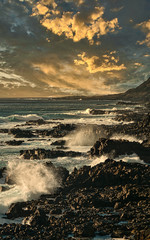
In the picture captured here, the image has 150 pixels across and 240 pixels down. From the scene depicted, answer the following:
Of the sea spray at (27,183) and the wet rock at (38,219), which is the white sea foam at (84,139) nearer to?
the sea spray at (27,183)

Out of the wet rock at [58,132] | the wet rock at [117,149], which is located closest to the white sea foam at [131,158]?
the wet rock at [117,149]

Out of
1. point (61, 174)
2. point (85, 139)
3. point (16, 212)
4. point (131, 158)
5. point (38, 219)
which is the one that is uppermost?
point (85, 139)

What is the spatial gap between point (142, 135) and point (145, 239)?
31.0 metres

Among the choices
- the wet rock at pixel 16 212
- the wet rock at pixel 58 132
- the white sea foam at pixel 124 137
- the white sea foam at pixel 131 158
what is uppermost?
the wet rock at pixel 58 132

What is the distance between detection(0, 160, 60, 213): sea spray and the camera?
18.2 m

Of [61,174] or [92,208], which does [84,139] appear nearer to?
[61,174]

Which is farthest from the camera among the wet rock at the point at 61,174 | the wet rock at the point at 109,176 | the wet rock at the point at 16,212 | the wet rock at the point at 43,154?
the wet rock at the point at 43,154

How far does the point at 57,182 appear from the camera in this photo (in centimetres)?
2059

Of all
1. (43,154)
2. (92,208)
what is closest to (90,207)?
(92,208)

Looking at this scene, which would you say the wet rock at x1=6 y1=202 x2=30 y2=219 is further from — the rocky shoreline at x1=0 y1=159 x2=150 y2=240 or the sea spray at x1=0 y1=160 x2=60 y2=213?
the sea spray at x1=0 y1=160 x2=60 y2=213

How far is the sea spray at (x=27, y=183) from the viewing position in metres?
18.2

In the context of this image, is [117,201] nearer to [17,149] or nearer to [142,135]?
[17,149]

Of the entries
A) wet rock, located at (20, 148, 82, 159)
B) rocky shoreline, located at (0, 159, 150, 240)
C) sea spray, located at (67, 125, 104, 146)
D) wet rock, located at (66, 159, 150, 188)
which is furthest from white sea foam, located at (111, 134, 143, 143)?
wet rock, located at (66, 159, 150, 188)

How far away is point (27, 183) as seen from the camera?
20797mm
